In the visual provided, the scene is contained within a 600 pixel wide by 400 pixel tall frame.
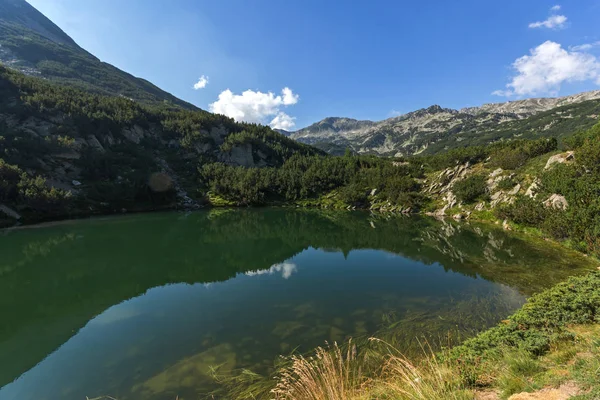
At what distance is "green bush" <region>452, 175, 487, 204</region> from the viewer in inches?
2186

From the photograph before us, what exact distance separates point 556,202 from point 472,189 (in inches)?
906

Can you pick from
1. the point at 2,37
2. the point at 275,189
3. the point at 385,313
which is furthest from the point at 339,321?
the point at 2,37

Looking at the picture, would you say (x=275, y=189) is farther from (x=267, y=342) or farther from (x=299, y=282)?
(x=267, y=342)

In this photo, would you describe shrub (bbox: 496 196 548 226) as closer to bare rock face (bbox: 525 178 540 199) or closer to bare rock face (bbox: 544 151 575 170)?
bare rock face (bbox: 525 178 540 199)

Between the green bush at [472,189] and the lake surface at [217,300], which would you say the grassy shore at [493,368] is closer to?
the lake surface at [217,300]

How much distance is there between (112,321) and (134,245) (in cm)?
2204

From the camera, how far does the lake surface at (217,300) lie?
1177cm

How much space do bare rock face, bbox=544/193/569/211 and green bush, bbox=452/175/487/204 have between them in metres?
19.8

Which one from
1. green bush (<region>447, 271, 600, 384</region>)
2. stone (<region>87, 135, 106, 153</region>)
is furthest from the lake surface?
stone (<region>87, 135, 106, 153</region>)

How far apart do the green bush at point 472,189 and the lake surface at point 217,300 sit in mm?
21446

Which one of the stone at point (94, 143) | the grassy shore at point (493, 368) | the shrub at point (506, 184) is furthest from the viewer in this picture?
the stone at point (94, 143)

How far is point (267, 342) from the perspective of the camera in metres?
13.1

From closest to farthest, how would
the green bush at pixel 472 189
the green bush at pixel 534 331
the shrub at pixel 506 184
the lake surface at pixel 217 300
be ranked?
the green bush at pixel 534 331 → the lake surface at pixel 217 300 → the shrub at pixel 506 184 → the green bush at pixel 472 189

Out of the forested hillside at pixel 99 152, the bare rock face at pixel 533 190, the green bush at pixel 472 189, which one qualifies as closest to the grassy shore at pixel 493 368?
the bare rock face at pixel 533 190
